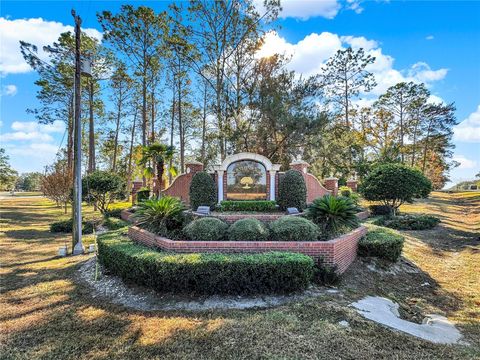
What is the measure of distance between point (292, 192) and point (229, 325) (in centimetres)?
748

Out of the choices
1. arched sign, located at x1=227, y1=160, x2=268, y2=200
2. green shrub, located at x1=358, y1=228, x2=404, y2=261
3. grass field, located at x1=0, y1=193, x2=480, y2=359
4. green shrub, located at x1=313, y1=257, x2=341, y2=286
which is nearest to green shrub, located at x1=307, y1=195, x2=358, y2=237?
green shrub, located at x1=358, y1=228, x2=404, y2=261

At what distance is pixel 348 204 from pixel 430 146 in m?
36.7

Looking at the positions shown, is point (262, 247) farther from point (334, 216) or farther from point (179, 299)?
point (334, 216)

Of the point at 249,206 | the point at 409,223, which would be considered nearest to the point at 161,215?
the point at 249,206

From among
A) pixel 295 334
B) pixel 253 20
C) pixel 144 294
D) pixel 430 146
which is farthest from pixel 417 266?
pixel 430 146

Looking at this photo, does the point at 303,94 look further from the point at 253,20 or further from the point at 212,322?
the point at 212,322

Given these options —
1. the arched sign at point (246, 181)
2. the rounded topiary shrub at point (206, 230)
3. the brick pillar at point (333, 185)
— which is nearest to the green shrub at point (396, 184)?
the brick pillar at point (333, 185)

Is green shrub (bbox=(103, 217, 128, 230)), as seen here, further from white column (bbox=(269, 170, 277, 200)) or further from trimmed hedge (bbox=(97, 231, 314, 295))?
trimmed hedge (bbox=(97, 231, 314, 295))

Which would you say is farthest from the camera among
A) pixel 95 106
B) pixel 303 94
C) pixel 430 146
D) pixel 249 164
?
pixel 430 146

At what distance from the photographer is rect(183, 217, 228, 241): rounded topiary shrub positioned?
7.09m

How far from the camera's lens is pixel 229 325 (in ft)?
13.6

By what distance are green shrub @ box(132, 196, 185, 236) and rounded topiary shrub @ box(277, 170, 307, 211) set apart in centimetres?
447

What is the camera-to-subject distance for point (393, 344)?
3824 mm

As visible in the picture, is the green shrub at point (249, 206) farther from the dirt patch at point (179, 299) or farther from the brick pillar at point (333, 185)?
the brick pillar at point (333, 185)
